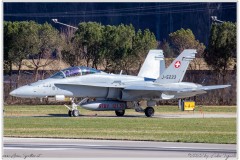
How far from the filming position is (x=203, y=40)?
3000 inches

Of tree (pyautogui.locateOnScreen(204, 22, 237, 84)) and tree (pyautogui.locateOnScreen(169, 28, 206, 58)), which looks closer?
tree (pyautogui.locateOnScreen(204, 22, 237, 84))

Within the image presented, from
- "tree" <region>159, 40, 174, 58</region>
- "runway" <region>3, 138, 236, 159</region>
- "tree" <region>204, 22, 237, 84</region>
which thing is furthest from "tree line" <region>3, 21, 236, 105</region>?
"runway" <region>3, 138, 236, 159</region>

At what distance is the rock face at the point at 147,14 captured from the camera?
72875 mm

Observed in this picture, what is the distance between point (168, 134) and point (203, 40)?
49.1m

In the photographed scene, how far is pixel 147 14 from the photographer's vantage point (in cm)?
7556

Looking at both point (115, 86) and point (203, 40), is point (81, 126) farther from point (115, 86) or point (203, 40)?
point (203, 40)

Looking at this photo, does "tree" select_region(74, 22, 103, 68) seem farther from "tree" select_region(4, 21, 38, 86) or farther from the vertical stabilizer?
the vertical stabilizer

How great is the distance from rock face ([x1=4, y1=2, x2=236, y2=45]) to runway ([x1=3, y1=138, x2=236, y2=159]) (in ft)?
160

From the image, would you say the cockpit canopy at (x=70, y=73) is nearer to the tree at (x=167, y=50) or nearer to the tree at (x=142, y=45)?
the tree at (x=142, y=45)

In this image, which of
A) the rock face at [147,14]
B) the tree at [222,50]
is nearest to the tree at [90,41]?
the tree at [222,50]

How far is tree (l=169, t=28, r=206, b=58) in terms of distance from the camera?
219 feet

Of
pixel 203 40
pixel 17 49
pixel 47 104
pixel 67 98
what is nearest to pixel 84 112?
pixel 67 98

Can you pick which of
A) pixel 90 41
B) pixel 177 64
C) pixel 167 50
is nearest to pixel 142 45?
pixel 90 41

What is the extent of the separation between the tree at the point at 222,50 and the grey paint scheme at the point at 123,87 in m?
15.4
